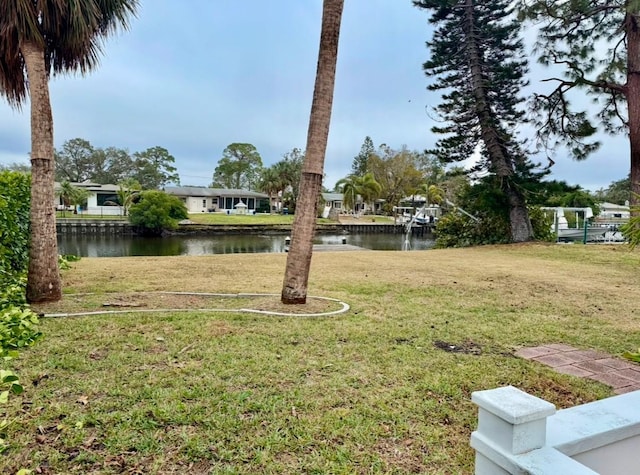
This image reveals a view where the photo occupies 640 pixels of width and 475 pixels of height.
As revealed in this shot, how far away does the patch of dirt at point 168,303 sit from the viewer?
418cm

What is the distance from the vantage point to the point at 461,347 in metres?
3.29

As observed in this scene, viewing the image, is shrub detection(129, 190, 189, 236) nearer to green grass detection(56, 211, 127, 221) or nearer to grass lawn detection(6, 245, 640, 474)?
green grass detection(56, 211, 127, 221)

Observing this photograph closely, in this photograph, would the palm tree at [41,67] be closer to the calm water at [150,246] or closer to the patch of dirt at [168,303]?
the patch of dirt at [168,303]

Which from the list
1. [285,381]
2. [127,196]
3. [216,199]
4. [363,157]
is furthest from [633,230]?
[363,157]

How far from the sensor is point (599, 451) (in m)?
1.36

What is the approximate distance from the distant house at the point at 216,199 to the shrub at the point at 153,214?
12.6 m

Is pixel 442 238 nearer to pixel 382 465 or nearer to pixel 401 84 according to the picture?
pixel 401 84

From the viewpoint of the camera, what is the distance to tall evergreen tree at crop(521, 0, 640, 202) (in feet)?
34.2

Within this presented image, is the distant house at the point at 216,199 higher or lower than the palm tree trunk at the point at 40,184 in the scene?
higher

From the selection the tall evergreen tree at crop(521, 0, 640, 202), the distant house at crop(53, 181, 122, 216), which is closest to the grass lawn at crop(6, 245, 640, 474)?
the tall evergreen tree at crop(521, 0, 640, 202)

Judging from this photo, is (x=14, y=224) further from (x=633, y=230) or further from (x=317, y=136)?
(x=633, y=230)

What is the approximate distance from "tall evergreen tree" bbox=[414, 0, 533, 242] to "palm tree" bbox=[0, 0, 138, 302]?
12169 millimetres

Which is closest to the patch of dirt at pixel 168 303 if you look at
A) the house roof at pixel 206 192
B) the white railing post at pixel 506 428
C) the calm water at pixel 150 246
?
the white railing post at pixel 506 428

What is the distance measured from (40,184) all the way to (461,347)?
437cm
